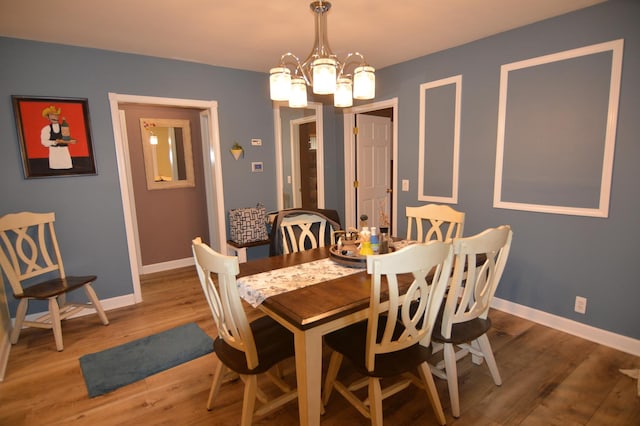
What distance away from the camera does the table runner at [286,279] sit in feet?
5.57

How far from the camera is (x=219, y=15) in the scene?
242 centimetres

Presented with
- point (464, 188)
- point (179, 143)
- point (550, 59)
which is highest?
point (550, 59)

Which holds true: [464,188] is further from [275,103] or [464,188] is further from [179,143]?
[179,143]

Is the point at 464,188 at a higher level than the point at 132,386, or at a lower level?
higher

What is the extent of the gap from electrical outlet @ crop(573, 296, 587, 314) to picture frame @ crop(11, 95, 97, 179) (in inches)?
171

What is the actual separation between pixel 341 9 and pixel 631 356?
320 centimetres

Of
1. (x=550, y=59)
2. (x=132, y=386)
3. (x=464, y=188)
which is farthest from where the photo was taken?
(x=464, y=188)

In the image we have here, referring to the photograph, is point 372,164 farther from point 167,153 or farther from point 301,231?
point 167,153

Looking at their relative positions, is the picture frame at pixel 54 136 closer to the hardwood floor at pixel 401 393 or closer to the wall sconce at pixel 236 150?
the wall sconce at pixel 236 150

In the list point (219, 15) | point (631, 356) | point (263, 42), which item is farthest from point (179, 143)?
point (631, 356)

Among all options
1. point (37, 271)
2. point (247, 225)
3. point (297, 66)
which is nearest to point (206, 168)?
point (247, 225)

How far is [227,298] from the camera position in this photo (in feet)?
4.89

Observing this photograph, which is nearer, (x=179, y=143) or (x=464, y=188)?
(x=464, y=188)

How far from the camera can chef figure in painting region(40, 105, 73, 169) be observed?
9.53 ft
